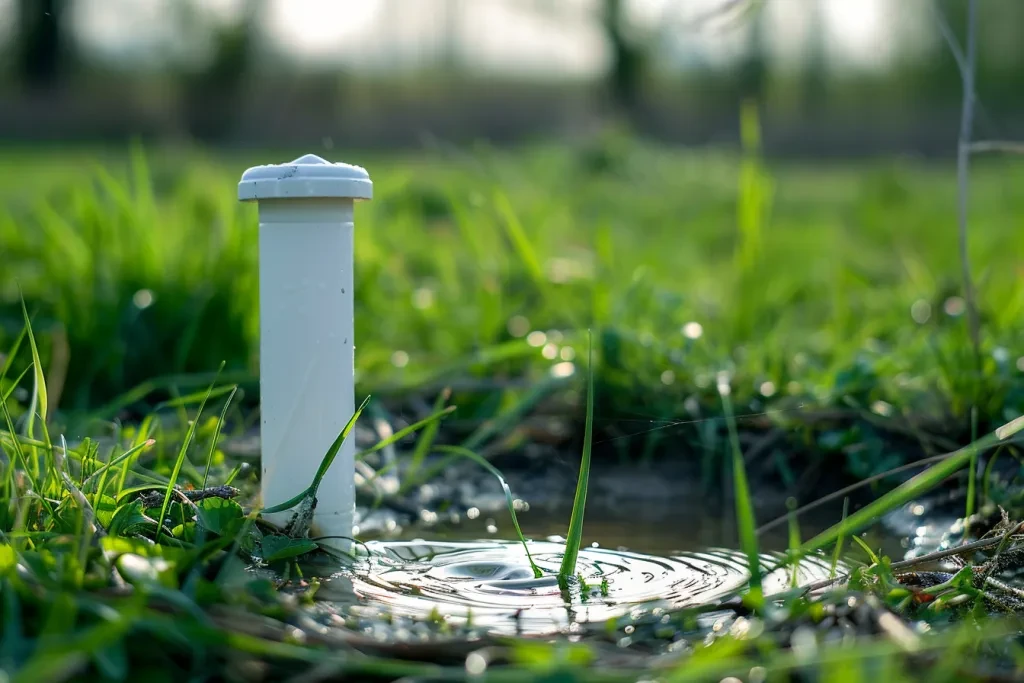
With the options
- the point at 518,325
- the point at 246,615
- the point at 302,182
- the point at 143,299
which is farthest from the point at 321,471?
the point at 518,325

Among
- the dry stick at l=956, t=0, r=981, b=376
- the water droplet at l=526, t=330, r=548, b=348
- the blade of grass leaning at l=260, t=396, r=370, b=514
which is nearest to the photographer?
the blade of grass leaning at l=260, t=396, r=370, b=514

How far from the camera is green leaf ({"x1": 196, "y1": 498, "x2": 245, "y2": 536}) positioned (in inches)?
61.2

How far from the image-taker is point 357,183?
1693mm

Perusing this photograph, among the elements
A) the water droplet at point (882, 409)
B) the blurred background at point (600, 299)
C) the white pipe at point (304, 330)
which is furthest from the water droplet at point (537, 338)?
the white pipe at point (304, 330)

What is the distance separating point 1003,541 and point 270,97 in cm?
1978

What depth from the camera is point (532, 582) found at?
1.71 metres

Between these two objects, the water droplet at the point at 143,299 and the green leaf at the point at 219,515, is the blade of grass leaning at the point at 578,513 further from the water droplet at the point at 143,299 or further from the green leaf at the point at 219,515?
the water droplet at the point at 143,299

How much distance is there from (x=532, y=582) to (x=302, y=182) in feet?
2.62

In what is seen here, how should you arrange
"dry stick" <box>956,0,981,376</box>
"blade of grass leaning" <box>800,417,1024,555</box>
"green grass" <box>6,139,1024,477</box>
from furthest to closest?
"green grass" <box>6,139,1024,477</box> → "dry stick" <box>956,0,981,376</box> → "blade of grass leaning" <box>800,417,1024,555</box>

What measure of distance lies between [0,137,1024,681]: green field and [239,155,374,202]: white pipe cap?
428mm

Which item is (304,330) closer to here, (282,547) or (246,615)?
(282,547)

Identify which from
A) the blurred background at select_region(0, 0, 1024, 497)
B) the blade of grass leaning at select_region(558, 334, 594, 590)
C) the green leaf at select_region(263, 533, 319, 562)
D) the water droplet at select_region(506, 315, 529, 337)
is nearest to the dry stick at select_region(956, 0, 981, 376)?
the blurred background at select_region(0, 0, 1024, 497)

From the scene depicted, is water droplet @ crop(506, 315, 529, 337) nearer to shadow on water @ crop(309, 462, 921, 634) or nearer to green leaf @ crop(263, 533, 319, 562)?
shadow on water @ crop(309, 462, 921, 634)

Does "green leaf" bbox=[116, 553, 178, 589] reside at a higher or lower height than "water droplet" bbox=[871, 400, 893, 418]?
higher
